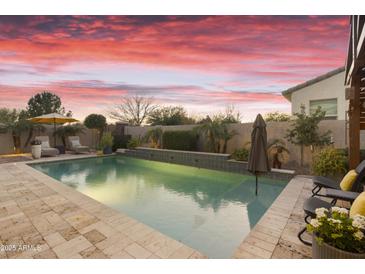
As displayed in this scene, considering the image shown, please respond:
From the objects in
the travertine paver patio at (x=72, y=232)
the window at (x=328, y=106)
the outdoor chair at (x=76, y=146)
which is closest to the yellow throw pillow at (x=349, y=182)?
the travertine paver patio at (x=72, y=232)

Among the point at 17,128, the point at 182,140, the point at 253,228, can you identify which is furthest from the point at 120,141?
the point at 253,228

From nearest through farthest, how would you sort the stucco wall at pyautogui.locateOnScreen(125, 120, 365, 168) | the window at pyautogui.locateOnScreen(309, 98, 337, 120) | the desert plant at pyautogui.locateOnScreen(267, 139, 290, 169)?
1. the stucco wall at pyautogui.locateOnScreen(125, 120, 365, 168)
2. the desert plant at pyautogui.locateOnScreen(267, 139, 290, 169)
3. the window at pyautogui.locateOnScreen(309, 98, 337, 120)

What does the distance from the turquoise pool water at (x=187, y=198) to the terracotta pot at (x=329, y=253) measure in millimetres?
1193

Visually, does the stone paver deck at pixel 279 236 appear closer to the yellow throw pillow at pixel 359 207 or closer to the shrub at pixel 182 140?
the yellow throw pillow at pixel 359 207

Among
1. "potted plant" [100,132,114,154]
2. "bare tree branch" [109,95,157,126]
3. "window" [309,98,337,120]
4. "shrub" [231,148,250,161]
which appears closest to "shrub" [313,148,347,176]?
"shrub" [231,148,250,161]

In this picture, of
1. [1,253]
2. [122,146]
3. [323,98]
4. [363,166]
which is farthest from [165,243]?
[122,146]

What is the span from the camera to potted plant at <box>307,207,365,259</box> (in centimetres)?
186

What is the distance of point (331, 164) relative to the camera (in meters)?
5.62

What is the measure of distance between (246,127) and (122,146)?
8.76 m

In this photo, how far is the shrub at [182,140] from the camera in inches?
428

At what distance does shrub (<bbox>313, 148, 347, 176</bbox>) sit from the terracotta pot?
4437 mm

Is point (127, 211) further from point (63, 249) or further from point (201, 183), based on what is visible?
point (201, 183)

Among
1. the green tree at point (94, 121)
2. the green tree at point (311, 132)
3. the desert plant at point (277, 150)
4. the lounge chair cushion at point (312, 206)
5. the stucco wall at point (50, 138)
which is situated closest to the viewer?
the lounge chair cushion at point (312, 206)

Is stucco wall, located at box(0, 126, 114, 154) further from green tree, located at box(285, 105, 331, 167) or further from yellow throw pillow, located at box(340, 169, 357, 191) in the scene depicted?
yellow throw pillow, located at box(340, 169, 357, 191)
